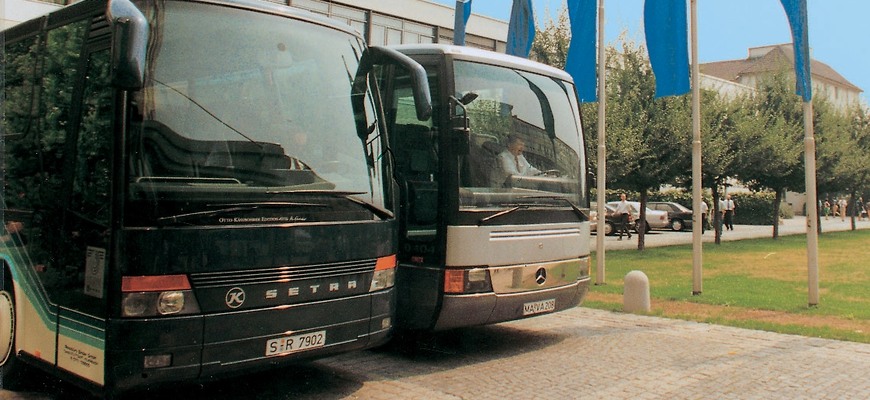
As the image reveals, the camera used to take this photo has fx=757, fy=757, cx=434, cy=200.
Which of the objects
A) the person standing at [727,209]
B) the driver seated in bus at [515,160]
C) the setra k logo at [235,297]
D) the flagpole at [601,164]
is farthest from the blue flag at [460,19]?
the person standing at [727,209]

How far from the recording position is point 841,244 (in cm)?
2758

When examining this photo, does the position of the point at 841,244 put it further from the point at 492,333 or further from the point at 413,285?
the point at 413,285

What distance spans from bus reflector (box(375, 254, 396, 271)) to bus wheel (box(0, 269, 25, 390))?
2700 mm

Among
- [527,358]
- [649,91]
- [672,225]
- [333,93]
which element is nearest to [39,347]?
[333,93]

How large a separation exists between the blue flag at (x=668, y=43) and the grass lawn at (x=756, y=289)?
345 cm

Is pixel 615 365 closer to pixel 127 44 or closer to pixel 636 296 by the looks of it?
pixel 636 296

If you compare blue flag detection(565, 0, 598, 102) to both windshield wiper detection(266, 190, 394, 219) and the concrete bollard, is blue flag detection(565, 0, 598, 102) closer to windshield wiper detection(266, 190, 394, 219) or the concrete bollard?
the concrete bollard

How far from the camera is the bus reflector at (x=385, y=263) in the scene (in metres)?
5.90

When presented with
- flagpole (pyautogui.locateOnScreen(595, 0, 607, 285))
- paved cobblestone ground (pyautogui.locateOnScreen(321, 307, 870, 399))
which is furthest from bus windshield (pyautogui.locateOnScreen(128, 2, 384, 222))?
flagpole (pyautogui.locateOnScreen(595, 0, 607, 285))

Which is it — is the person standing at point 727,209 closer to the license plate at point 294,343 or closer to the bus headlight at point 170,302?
the license plate at point 294,343

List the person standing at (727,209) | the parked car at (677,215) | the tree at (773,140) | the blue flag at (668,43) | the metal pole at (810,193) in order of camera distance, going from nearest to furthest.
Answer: the metal pole at (810,193), the blue flag at (668,43), the tree at (773,140), the person standing at (727,209), the parked car at (677,215)

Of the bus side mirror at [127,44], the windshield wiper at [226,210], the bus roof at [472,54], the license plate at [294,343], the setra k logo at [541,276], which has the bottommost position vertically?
the license plate at [294,343]

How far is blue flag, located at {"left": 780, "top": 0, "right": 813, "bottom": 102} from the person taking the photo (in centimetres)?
1079

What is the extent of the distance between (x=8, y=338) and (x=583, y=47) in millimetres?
10232
